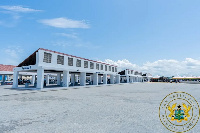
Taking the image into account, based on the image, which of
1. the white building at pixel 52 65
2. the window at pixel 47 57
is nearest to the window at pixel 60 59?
the white building at pixel 52 65

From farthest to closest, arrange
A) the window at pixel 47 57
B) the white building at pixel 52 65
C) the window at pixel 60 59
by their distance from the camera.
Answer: the window at pixel 60 59 < the window at pixel 47 57 < the white building at pixel 52 65

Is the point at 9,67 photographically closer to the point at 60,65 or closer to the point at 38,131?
the point at 60,65

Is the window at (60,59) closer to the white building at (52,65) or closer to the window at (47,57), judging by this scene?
the white building at (52,65)

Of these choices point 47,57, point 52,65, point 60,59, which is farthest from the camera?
point 60,59

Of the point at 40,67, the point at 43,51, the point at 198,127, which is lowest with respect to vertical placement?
the point at 198,127

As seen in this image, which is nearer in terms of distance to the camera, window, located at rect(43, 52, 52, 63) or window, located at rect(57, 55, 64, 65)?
window, located at rect(43, 52, 52, 63)

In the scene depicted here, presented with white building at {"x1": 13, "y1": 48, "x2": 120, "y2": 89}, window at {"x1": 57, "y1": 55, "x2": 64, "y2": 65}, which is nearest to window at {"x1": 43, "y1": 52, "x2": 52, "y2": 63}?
white building at {"x1": 13, "y1": 48, "x2": 120, "y2": 89}

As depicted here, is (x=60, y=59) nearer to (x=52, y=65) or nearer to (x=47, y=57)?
(x=52, y=65)

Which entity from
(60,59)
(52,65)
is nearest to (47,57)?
(52,65)

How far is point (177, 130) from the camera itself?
5.87 metres

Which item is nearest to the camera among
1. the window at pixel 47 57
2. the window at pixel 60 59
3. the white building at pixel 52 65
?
the white building at pixel 52 65

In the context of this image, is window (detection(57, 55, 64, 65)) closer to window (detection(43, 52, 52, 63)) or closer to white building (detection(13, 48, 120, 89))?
white building (detection(13, 48, 120, 89))

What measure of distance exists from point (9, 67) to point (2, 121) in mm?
40347

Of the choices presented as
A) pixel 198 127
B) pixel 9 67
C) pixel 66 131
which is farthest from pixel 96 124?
pixel 9 67
